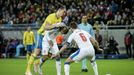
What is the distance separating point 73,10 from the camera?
33438 millimetres

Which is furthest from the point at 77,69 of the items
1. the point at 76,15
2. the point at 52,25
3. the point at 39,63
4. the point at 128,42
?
the point at 76,15

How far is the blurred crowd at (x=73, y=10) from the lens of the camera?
31953 millimetres

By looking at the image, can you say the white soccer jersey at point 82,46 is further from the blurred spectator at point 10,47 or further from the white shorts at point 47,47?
the blurred spectator at point 10,47

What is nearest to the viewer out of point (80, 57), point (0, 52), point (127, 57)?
point (80, 57)

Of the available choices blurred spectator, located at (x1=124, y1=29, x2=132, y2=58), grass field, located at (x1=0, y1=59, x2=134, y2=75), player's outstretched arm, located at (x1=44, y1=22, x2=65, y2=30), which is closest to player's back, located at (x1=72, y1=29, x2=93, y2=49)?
player's outstretched arm, located at (x1=44, y1=22, x2=65, y2=30)

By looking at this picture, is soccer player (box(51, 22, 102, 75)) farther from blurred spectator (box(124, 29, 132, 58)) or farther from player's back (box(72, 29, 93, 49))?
blurred spectator (box(124, 29, 132, 58))

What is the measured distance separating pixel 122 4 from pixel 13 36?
27.5 feet

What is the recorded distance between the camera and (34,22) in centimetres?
3369

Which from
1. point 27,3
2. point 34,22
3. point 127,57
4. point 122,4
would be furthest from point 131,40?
point 27,3

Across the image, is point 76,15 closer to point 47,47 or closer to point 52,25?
point 47,47

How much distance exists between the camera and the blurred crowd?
3195 centimetres

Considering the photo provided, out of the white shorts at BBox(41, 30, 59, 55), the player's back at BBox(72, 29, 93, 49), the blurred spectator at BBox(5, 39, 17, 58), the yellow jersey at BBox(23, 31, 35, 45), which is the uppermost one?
the player's back at BBox(72, 29, 93, 49)

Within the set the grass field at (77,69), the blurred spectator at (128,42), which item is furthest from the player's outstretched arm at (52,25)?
the blurred spectator at (128,42)

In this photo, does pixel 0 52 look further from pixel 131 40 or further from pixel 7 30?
pixel 131 40
